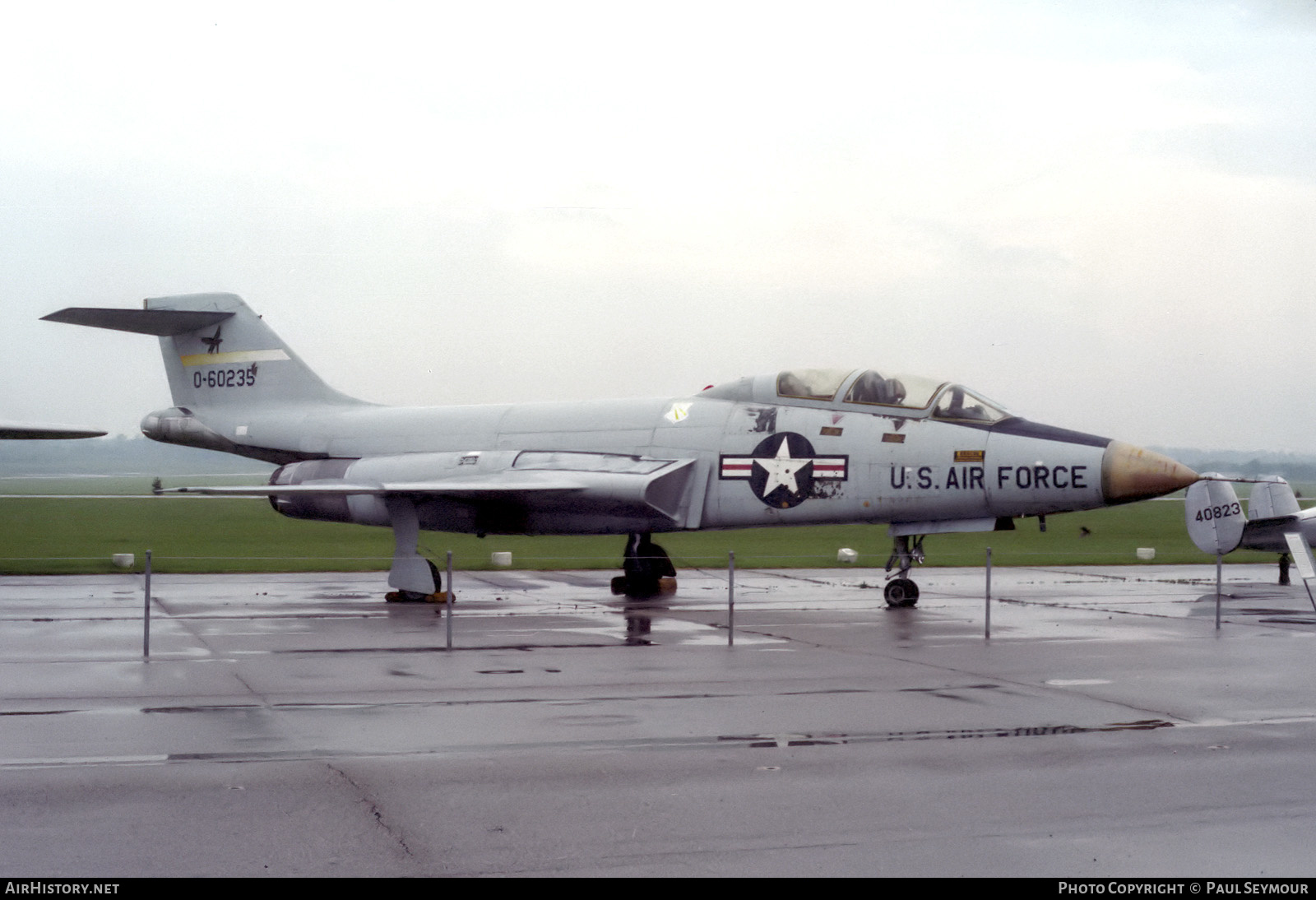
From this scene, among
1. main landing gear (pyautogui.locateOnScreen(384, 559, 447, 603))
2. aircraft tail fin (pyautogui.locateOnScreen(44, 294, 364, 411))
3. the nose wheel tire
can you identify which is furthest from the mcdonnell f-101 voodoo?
aircraft tail fin (pyautogui.locateOnScreen(44, 294, 364, 411))

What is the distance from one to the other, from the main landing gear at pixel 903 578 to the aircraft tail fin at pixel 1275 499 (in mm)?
6697

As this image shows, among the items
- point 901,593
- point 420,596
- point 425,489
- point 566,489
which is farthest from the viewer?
point 420,596

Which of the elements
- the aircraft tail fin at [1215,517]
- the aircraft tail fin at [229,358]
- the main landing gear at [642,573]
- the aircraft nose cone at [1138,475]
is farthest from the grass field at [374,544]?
the aircraft tail fin at [1215,517]

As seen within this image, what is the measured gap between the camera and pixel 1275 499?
20000mm

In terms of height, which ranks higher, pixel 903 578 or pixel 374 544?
pixel 903 578

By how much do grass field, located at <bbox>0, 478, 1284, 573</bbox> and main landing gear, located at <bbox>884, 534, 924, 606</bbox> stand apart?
7.51 ft

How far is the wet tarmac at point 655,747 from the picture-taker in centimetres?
522

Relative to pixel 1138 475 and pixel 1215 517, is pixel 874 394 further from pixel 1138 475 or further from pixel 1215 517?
pixel 1215 517

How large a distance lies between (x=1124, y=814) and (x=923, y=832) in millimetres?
998

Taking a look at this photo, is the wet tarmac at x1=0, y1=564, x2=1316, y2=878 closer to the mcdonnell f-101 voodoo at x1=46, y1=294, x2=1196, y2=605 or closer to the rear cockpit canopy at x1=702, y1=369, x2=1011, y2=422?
the mcdonnell f-101 voodoo at x1=46, y1=294, x2=1196, y2=605

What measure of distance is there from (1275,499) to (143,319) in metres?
17.6

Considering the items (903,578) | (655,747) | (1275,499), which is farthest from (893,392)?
(655,747)

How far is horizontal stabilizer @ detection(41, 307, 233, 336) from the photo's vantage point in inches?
758
